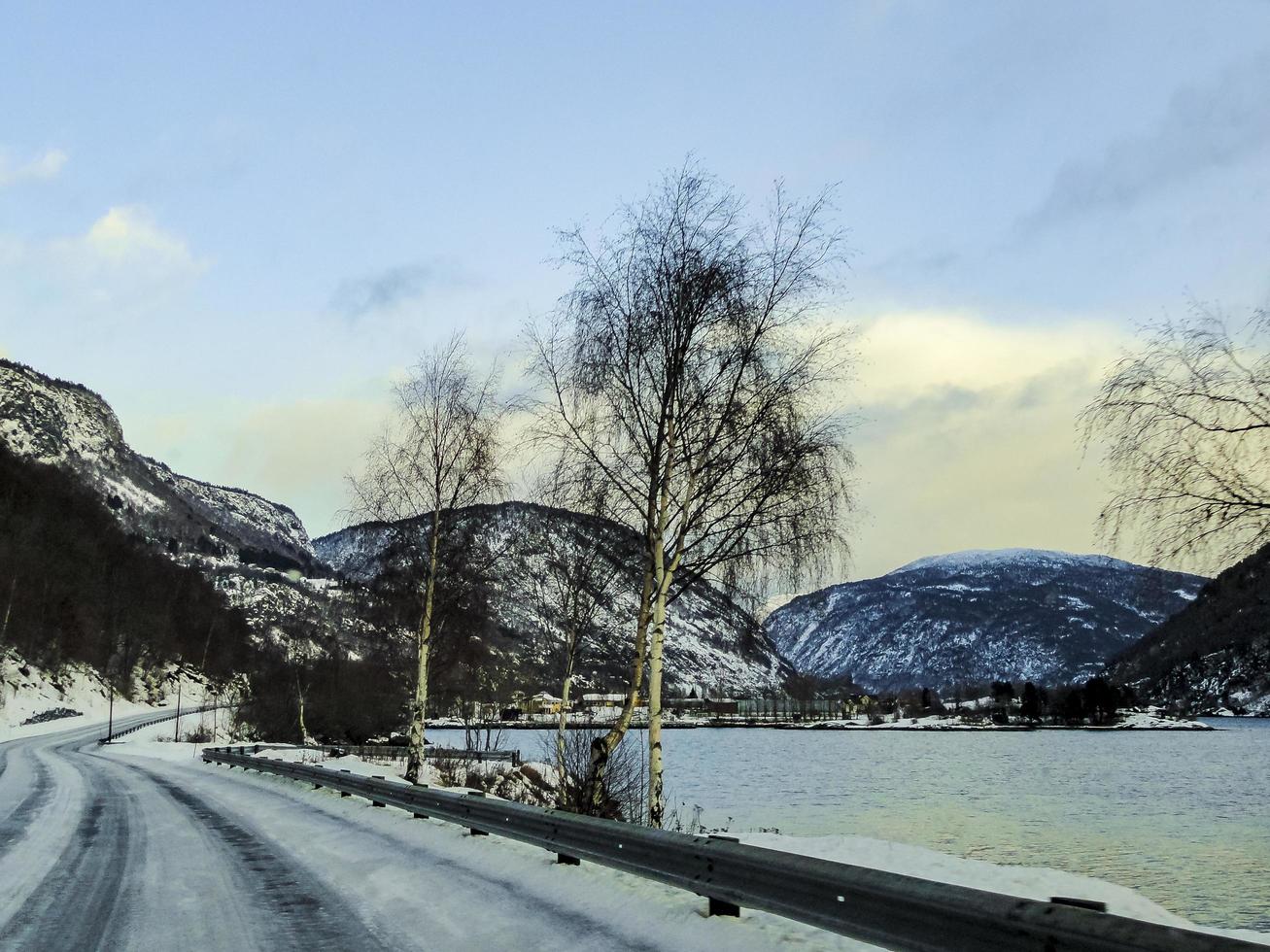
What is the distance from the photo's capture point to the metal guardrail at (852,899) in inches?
188

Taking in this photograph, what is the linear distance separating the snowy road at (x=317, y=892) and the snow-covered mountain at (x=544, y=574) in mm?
6096

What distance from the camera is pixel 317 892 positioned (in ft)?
32.9

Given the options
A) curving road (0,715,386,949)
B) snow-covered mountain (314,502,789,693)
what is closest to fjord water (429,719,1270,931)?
snow-covered mountain (314,502,789,693)

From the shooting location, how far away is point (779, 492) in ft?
56.6

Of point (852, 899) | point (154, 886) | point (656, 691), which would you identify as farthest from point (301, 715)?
point (852, 899)

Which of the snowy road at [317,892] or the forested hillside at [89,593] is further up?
the forested hillside at [89,593]

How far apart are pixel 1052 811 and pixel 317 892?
131 ft

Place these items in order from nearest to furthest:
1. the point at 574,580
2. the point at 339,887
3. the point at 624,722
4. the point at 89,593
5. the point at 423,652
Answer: the point at 339,887, the point at 624,722, the point at 423,652, the point at 574,580, the point at 89,593

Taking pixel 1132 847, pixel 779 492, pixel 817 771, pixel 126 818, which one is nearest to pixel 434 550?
pixel 126 818

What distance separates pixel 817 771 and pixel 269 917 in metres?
67.3

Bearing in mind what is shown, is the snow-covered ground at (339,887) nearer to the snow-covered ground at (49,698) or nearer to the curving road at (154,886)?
the curving road at (154,886)

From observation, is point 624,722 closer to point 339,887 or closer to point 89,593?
point 339,887

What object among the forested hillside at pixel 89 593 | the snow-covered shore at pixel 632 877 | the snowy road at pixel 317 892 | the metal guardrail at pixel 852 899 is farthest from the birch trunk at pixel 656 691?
the forested hillside at pixel 89 593

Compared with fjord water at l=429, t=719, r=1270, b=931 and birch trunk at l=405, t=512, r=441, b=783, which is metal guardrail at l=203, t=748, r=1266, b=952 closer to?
fjord water at l=429, t=719, r=1270, b=931
